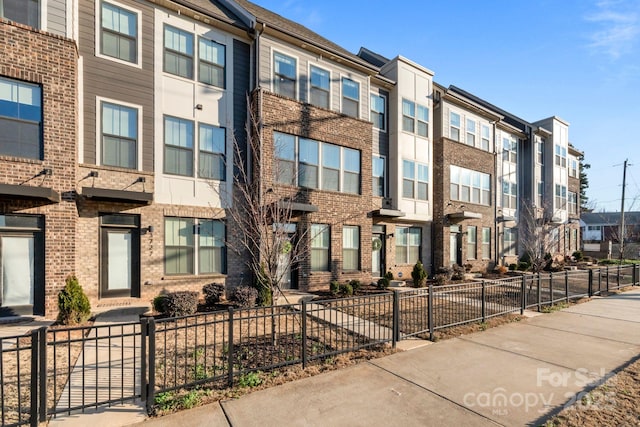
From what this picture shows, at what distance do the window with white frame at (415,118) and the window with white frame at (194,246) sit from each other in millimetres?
10173

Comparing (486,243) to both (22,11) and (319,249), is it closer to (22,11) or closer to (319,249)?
(319,249)

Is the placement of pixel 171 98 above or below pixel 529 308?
above

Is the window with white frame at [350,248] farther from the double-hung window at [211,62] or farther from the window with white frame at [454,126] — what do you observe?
the window with white frame at [454,126]

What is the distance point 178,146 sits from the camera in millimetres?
10695

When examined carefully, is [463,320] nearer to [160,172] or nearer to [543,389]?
[543,389]

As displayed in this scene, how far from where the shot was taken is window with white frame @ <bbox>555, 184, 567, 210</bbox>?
2592cm

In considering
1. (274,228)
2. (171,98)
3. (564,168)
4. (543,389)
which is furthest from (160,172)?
(564,168)

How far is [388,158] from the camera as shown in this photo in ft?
52.8

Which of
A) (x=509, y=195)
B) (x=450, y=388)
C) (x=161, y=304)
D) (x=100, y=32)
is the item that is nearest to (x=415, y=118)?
(x=509, y=195)

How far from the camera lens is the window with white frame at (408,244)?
1641 cm

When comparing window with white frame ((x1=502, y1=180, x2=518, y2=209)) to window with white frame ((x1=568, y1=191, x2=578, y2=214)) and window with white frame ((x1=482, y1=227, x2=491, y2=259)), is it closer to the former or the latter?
window with white frame ((x1=482, y1=227, x2=491, y2=259))

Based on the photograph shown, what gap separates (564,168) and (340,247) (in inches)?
929

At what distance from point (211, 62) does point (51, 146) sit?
5439 mm

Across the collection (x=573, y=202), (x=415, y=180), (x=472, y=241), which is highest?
(x=415, y=180)
